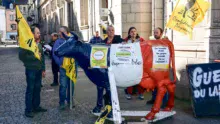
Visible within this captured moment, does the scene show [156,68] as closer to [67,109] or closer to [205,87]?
[205,87]

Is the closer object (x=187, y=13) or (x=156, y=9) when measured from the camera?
(x=187, y=13)

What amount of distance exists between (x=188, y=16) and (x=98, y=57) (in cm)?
202

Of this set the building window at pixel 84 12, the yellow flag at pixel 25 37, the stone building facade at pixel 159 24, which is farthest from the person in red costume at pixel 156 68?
the building window at pixel 84 12

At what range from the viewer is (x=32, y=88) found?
21.2 feet

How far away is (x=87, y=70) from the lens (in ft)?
19.1

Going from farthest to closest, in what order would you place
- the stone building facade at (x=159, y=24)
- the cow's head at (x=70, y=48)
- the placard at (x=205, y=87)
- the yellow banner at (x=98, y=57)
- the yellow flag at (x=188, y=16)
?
the stone building facade at (x=159, y=24) → the placard at (x=205, y=87) → the yellow flag at (x=188, y=16) → the cow's head at (x=70, y=48) → the yellow banner at (x=98, y=57)

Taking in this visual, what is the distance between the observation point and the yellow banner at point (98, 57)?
18.5 ft

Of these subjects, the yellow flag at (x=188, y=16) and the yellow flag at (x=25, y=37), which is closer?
the yellow flag at (x=188, y=16)

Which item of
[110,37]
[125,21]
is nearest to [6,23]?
[125,21]

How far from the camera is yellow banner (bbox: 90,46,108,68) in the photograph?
18.5ft

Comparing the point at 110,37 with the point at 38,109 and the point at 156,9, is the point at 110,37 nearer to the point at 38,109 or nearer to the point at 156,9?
the point at 38,109

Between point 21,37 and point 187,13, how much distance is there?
338 centimetres

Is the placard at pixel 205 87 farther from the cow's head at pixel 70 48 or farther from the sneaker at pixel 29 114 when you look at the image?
the sneaker at pixel 29 114

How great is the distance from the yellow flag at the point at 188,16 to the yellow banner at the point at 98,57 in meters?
1.61
